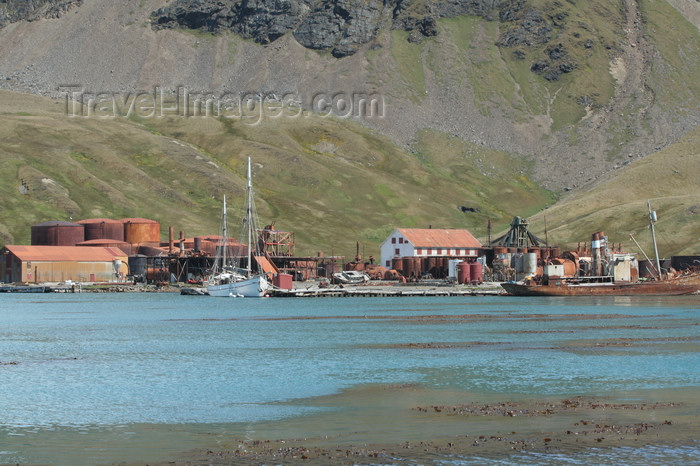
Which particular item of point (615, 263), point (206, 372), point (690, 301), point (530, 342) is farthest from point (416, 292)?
point (206, 372)

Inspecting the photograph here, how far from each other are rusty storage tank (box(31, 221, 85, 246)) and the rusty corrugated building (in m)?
16.4

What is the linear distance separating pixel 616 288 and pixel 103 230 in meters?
105

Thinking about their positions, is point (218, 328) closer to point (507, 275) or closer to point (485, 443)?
point (485, 443)

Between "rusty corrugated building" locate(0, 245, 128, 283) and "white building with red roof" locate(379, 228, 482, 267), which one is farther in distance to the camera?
"white building with red roof" locate(379, 228, 482, 267)

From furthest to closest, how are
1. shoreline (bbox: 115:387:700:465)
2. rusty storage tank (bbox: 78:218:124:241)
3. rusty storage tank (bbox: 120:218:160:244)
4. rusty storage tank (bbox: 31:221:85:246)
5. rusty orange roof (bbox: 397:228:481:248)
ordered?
1. rusty storage tank (bbox: 120:218:160:244)
2. rusty storage tank (bbox: 78:218:124:241)
3. rusty storage tank (bbox: 31:221:85:246)
4. rusty orange roof (bbox: 397:228:481:248)
5. shoreline (bbox: 115:387:700:465)

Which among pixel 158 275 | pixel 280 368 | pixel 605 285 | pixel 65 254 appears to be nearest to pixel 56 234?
pixel 65 254

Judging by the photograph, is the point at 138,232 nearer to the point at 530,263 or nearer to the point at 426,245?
the point at 426,245

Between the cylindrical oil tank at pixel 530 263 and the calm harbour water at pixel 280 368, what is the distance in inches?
2096

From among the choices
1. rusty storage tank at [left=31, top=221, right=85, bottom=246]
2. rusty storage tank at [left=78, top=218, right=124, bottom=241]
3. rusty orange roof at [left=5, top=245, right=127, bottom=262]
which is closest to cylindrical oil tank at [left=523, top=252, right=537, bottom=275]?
rusty orange roof at [left=5, top=245, right=127, bottom=262]

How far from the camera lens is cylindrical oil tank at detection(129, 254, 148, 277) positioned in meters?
177

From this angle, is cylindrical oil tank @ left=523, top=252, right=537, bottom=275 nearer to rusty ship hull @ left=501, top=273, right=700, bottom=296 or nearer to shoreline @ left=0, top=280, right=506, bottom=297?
shoreline @ left=0, top=280, right=506, bottom=297

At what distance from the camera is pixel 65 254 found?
6599 inches

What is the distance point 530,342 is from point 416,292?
74122mm

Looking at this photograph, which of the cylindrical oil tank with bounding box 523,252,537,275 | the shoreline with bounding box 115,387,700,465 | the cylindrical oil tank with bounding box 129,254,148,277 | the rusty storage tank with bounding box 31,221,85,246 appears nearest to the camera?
the shoreline with bounding box 115,387,700,465
